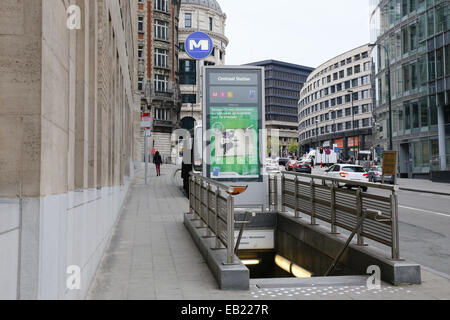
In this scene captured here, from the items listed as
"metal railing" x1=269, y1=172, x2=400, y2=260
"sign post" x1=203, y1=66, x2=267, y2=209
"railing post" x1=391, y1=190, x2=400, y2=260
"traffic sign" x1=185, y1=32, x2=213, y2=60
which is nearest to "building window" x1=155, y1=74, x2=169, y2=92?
"traffic sign" x1=185, y1=32, x2=213, y2=60

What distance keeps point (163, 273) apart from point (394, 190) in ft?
10.6

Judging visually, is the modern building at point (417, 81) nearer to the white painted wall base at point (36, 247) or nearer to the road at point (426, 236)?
the road at point (426, 236)

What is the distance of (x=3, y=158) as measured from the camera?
315 cm

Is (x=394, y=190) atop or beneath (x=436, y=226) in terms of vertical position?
atop

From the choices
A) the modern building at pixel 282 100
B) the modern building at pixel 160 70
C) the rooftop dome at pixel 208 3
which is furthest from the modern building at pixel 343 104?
the modern building at pixel 282 100

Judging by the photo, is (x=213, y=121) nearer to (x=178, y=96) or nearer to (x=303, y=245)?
(x=303, y=245)

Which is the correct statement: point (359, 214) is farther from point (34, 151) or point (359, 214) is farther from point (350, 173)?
point (350, 173)

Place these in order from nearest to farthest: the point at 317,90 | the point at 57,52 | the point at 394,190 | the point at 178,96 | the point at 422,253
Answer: the point at 57,52
the point at 394,190
the point at 422,253
the point at 178,96
the point at 317,90

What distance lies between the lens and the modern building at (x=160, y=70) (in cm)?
6069

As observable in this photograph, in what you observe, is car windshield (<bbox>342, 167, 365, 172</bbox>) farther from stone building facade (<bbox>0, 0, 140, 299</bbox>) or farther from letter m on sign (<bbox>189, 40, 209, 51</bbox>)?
stone building facade (<bbox>0, 0, 140, 299</bbox>)

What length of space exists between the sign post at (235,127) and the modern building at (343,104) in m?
73.4
